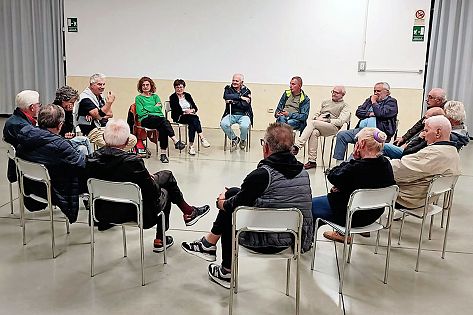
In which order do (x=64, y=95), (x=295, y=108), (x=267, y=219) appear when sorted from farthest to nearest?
(x=295, y=108)
(x=64, y=95)
(x=267, y=219)

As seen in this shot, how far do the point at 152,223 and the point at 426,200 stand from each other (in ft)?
6.08

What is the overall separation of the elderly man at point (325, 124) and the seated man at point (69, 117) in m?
2.67

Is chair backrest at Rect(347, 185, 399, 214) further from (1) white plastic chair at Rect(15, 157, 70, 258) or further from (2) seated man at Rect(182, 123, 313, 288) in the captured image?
(1) white plastic chair at Rect(15, 157, 70, 258)

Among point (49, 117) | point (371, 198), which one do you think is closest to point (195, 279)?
point (371, 198)

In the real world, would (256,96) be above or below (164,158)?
above

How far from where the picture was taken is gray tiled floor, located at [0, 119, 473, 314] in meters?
2.98

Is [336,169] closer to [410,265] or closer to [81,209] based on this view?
[410,265]

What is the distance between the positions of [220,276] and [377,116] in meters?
3.47

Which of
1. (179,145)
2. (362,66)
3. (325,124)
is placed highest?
(362,66)

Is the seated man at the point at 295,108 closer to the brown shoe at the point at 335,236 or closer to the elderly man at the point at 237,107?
the elderly man at the point at 237,107

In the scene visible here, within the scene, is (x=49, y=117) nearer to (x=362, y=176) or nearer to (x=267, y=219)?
(x=267, y=219)

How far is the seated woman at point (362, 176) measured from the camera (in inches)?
125

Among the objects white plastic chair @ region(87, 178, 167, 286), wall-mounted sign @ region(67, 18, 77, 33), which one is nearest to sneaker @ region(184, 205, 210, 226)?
white plastic chair @ region(87, 178, 167, 286)

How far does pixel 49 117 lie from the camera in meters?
3.78
